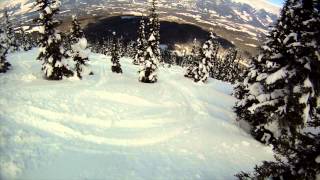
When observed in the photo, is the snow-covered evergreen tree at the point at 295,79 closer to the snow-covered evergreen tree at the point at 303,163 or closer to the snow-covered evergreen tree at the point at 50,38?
the snow-covered evergreen tree at the point at 303,163

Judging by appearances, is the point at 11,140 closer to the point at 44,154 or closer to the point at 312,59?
the point at 44,154

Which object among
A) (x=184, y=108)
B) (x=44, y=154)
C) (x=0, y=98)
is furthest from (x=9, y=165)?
(x=184, y=108)

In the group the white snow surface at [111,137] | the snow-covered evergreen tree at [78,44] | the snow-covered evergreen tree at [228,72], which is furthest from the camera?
the snow-covered evergreen tree at [228,72]

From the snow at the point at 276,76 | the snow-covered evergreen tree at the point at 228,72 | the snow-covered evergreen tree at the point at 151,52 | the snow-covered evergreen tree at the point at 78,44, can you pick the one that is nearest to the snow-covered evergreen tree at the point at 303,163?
the snow at the point at 276,76

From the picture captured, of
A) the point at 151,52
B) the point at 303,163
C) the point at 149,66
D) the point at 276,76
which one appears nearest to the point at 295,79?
the point at 276,76

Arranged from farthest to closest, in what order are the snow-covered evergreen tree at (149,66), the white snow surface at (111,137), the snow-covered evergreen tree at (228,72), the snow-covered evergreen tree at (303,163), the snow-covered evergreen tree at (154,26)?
the snow-covered evergreen tree at (228,72) < the snow-covered evergreen tree at (149,66) < the snow-covered evergreen tree at (154,26) < the white snow surface at (111,137) < the snow-covered evergreen tree at (303,163)

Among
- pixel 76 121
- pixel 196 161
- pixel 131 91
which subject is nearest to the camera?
pixel 196 161

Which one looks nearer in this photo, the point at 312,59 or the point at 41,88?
the point at 312,59
